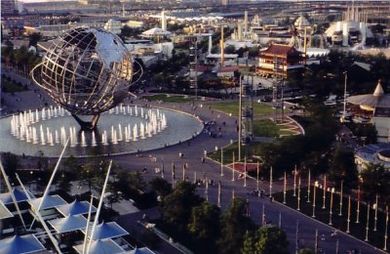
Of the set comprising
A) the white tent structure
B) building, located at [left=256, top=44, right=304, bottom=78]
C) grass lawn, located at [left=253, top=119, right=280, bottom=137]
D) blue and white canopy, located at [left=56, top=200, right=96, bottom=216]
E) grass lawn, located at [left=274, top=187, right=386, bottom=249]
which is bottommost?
grass lawn, located at [left=274, top=187, right=386, bottom=249]

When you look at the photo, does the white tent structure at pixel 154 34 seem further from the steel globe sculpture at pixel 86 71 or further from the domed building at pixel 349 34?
the steel globe sculpture at pixel 86 71

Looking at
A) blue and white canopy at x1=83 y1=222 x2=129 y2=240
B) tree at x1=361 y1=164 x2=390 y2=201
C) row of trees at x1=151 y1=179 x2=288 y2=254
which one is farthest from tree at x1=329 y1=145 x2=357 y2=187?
blue and white canopy at x1=83 y1=222 x2=129 y2=240

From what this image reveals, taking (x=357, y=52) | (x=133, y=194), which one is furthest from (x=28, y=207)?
(x=357, y=52)

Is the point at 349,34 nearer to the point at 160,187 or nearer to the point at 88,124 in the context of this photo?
the point at 88,124

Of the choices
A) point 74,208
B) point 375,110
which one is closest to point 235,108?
point 375,110

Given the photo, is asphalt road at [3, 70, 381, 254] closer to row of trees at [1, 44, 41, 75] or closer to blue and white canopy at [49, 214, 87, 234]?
blue and white canopy at [49, 214, 87, 234]

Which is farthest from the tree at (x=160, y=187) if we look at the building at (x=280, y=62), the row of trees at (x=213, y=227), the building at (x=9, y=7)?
the building at (x=9, y=7)

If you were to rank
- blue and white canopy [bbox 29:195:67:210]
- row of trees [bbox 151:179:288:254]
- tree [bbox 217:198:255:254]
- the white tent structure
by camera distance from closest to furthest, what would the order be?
row of trees [bbox 151:179:288:254] < tree [bbox 217:198:255:254] < blue and white canopy [bbox 29:195:67:210] < the white tent structure
